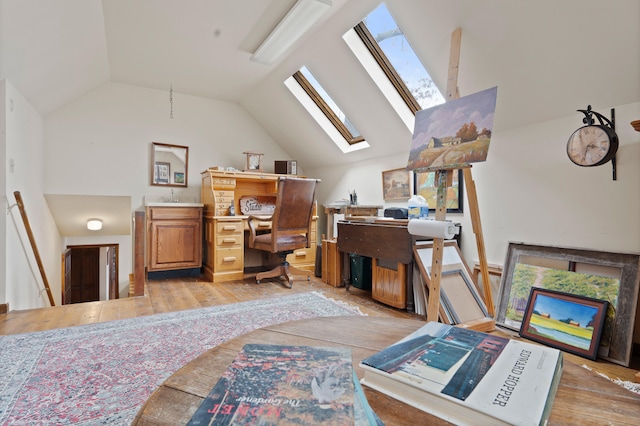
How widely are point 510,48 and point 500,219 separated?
1256 millimetres

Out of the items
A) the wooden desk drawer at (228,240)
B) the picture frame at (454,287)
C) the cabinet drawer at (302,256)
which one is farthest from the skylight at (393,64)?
the wooden desk drawer at (228,240)

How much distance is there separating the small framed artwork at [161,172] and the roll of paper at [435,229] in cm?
365

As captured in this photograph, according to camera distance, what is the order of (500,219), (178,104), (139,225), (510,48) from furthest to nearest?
(178,104), (139,225), (500,219), (510,48)

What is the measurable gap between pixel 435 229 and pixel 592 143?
3.98 feet

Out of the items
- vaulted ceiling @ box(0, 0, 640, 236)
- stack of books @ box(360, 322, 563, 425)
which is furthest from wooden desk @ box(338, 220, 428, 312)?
stack of books @ box(360, 322, 563, 425)

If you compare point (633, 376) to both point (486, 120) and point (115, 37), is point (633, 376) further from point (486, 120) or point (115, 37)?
point (115, 37)

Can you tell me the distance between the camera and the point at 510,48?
84.5 inches

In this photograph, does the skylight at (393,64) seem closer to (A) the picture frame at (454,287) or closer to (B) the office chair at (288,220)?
(B) the office chair at (288,220)

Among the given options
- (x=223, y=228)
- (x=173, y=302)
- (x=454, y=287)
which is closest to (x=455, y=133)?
(x=454, y=287)


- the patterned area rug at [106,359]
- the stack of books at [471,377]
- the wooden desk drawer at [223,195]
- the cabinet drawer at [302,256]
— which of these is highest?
the wooden desk drawer at [223,195]

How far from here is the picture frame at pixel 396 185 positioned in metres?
3.51

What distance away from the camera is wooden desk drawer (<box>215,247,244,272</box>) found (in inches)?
153

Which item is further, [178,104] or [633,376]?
[178,104]

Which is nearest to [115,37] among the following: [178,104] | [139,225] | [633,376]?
[178,104]
